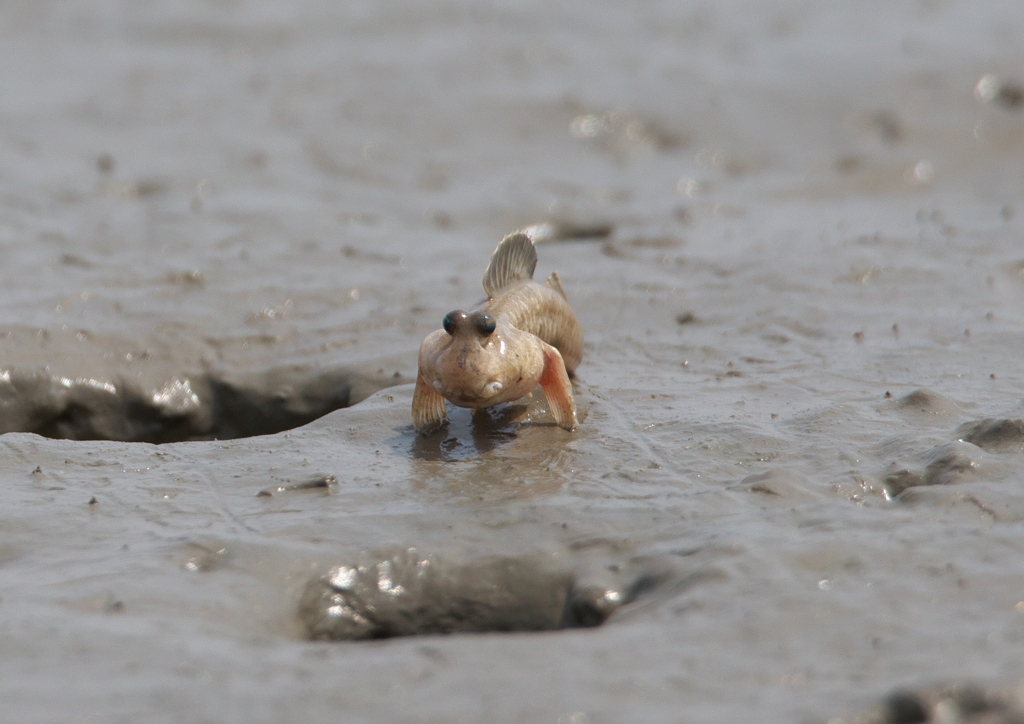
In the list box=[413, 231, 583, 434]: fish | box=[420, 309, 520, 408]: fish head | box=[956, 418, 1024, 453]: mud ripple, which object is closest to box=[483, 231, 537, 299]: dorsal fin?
box=[413, 231, 583, 434]: fish

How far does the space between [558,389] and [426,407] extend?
49 centimetres

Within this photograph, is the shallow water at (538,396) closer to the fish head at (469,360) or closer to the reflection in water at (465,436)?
the reflection in water at (465,436)

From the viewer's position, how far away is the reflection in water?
3.40 m

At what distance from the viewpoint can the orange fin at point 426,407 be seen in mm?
3543

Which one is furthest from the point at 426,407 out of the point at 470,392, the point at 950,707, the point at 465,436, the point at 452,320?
the point at 950,707

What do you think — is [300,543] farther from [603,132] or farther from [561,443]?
[603,132]

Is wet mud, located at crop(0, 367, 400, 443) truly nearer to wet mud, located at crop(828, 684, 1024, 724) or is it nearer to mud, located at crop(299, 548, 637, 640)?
mud, located at crop(299, 548, 637, 640)

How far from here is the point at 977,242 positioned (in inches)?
232

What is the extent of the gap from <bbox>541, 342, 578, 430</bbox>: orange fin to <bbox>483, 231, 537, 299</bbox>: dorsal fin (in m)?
0.43

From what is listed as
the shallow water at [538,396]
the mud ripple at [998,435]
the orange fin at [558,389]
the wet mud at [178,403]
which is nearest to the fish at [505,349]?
the orange fin at [558,389]

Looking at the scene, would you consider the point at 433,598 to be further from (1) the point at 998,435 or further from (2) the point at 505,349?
(1) the point at 998,435

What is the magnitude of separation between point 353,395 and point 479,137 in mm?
4119

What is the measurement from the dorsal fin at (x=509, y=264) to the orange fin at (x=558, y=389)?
43cm

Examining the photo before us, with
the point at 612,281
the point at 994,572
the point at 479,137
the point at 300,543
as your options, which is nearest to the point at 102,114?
the point at 479,137
